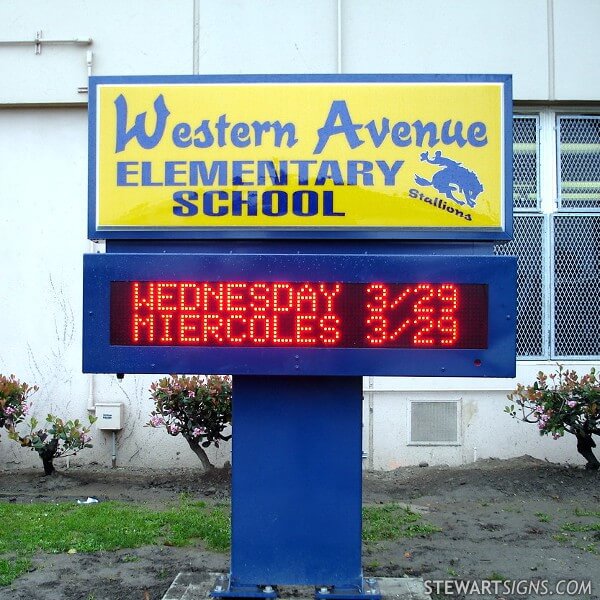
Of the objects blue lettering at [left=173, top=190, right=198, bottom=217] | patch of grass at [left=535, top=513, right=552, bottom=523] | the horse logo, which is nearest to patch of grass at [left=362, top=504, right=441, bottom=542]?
patch of grass at [left=535, top=513, right=552, bottom=523]

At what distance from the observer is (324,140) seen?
4355 mm

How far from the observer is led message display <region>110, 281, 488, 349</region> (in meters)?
4.12

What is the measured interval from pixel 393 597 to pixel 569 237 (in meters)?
5.66

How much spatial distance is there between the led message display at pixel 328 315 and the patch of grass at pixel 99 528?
243cm

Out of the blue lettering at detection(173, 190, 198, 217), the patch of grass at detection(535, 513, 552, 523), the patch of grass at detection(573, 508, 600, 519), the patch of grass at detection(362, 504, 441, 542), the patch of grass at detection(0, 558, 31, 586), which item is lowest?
the patch of grass at detection(362, 504, 441, 542)

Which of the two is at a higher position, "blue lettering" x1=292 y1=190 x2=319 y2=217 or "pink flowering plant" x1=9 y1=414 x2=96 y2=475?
"blue lettering" x1=292 y1=190 x2=319 y2=217

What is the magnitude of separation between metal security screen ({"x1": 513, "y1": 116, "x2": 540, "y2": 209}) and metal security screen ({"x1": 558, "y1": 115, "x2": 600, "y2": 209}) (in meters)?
0.31

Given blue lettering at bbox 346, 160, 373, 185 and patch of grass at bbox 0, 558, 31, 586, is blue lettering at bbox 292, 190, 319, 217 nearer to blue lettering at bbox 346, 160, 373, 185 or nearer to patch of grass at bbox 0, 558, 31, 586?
blue lettering at bbox 346, 160, 373, 185

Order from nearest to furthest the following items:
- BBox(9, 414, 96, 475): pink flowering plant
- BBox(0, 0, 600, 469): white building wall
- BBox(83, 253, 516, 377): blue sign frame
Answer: BBox(83, 253, 516, 377): blue sign frame < BBox(9, 414, 96, 475): pink flowering plant < BBox(0, 0, 600, 469): white building wall

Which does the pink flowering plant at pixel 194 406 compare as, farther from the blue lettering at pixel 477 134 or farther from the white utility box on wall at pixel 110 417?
the blue lettering at pixel 477 134

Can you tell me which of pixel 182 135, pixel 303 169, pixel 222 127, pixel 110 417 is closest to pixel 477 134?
pixel 303 169

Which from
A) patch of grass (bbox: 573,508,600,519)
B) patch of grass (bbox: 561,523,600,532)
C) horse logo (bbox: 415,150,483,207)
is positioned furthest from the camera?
patch of grass (bbox: 573,508,600,519)

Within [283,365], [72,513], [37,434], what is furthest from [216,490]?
[283,365]

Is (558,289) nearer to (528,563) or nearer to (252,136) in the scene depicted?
(528,563)
